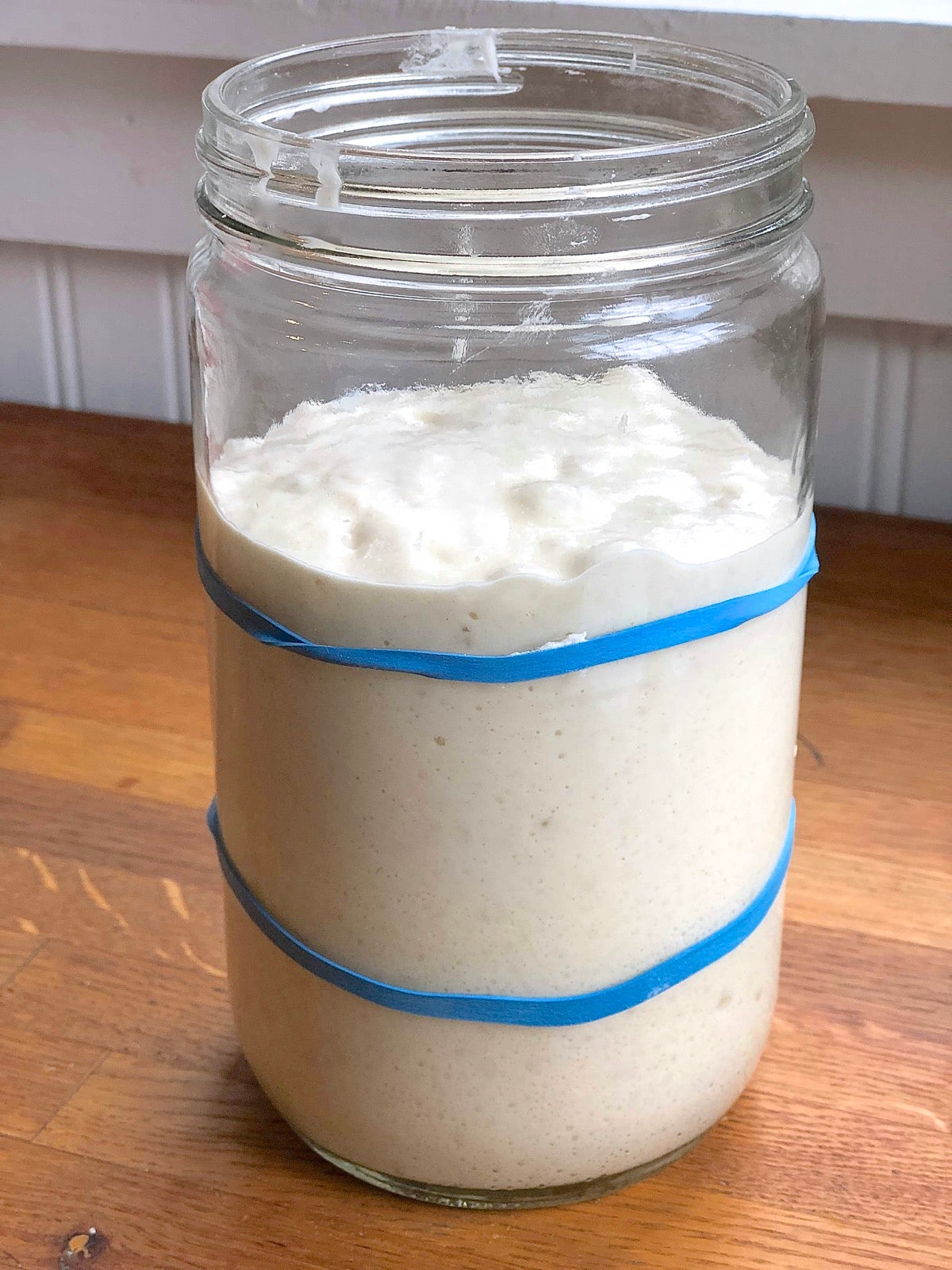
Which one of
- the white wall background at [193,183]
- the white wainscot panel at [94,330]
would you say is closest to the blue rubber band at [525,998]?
the white wall background at [193,183]

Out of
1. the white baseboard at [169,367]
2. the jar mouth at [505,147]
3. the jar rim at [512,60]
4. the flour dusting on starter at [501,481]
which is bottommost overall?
the white baseboard at [169,367]

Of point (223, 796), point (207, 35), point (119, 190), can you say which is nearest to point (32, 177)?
point (119, 190)

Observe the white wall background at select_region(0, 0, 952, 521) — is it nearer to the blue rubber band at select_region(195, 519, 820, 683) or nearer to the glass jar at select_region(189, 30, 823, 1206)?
the glass jar at select_region(189, 30, 823, 1206)

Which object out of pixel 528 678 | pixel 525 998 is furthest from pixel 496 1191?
pixel 528 678

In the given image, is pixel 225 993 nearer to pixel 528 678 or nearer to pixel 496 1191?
pixel 496 1191

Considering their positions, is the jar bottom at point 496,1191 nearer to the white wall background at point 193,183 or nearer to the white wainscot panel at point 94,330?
the white wall background at point 193,183

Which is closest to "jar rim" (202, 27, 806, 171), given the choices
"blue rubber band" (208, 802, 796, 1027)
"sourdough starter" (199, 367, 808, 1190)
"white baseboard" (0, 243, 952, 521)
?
"sourdough starter" (199, 367, 808, 1190)
